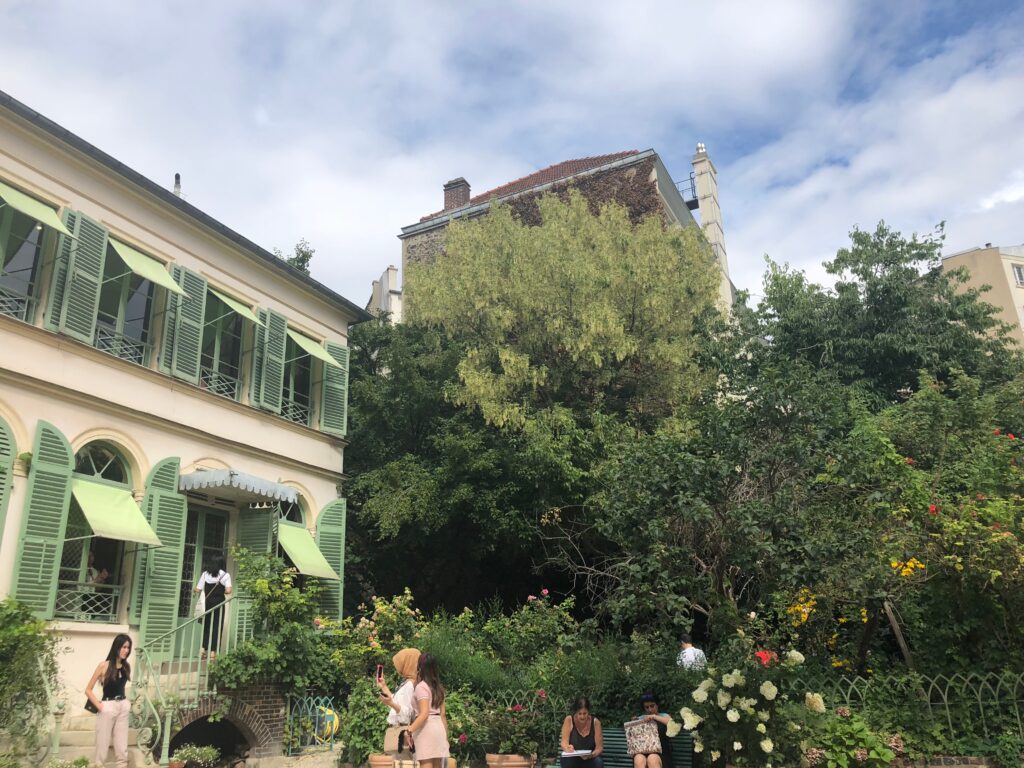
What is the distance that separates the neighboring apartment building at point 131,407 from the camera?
10273 millimetres

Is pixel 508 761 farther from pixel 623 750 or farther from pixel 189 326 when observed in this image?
pixel 189 326

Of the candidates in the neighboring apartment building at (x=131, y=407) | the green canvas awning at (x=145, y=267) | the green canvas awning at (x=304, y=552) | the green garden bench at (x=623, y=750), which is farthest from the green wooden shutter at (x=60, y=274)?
the green garden bench at (x=623, y=750)

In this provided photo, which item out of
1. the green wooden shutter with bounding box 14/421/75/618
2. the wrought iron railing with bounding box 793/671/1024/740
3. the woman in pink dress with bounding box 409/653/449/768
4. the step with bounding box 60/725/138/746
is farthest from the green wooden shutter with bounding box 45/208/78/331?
the wrought iron railing with bounding box 793/671/1024/740

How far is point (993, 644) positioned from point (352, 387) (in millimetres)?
12975

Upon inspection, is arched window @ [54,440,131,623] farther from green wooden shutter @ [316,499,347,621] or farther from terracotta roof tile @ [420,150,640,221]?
terracotta roof tile @ [420,150,640,221]

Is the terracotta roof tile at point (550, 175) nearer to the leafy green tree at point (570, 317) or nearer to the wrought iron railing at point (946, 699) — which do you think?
the leafy green tree at point (570, 317)

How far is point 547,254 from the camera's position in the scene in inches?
661

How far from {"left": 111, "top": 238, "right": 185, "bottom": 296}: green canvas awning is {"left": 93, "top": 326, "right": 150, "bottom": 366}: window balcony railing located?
0.93m

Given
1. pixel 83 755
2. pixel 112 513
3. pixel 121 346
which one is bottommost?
pixel 83 755

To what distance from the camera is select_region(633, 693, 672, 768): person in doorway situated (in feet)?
27.5

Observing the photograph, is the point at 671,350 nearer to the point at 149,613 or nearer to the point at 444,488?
the point at 444,488

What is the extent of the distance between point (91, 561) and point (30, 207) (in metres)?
4.66

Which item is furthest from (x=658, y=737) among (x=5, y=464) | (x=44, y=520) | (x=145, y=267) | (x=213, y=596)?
(x=145, y=267)

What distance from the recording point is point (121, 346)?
12.1 metres
